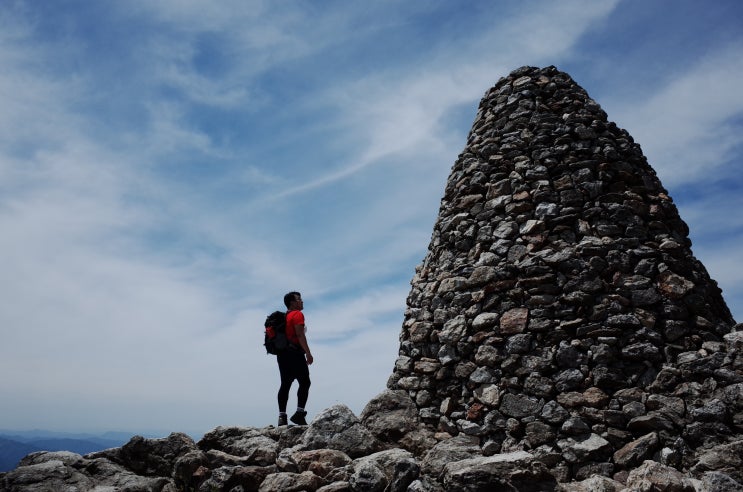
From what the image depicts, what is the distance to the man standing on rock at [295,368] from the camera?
8000 millimetres

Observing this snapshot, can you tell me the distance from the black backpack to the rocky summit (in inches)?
48.9

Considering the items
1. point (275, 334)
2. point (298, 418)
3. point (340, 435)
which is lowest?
point (340, 435)

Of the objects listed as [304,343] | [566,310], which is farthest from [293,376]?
[566,310]

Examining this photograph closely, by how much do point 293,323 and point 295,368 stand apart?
0.72 metres

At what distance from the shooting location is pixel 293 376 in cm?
810

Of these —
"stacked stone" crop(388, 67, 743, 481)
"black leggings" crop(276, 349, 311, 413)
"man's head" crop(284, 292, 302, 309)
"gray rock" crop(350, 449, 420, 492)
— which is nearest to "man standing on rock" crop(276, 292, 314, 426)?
"black leggings" crop(276, 349, 311, 413)

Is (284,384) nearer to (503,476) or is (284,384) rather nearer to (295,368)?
(295,368)

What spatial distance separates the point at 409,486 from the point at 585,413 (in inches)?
99.8

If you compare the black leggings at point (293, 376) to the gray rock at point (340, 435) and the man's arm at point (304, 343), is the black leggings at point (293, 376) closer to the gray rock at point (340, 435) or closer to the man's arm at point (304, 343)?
the man's arm at point (304, 343)

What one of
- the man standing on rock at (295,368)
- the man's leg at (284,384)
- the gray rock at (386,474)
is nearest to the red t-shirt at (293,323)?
the man standing on rock at (295,368)

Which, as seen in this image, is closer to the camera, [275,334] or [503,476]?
[503,476]

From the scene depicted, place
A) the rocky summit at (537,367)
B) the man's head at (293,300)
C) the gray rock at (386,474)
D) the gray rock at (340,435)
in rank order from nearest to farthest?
1. the gray rock at (386,474)
2. the rocky summit at (537,367)
3. the gray rock at (340,435)
4. the man's head at (293,300)

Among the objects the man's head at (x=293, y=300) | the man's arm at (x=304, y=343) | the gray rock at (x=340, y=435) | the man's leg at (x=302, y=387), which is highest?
the man's head at (x=293, y=300)

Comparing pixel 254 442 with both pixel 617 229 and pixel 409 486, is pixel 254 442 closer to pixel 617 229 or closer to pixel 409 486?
pixel 409 486
